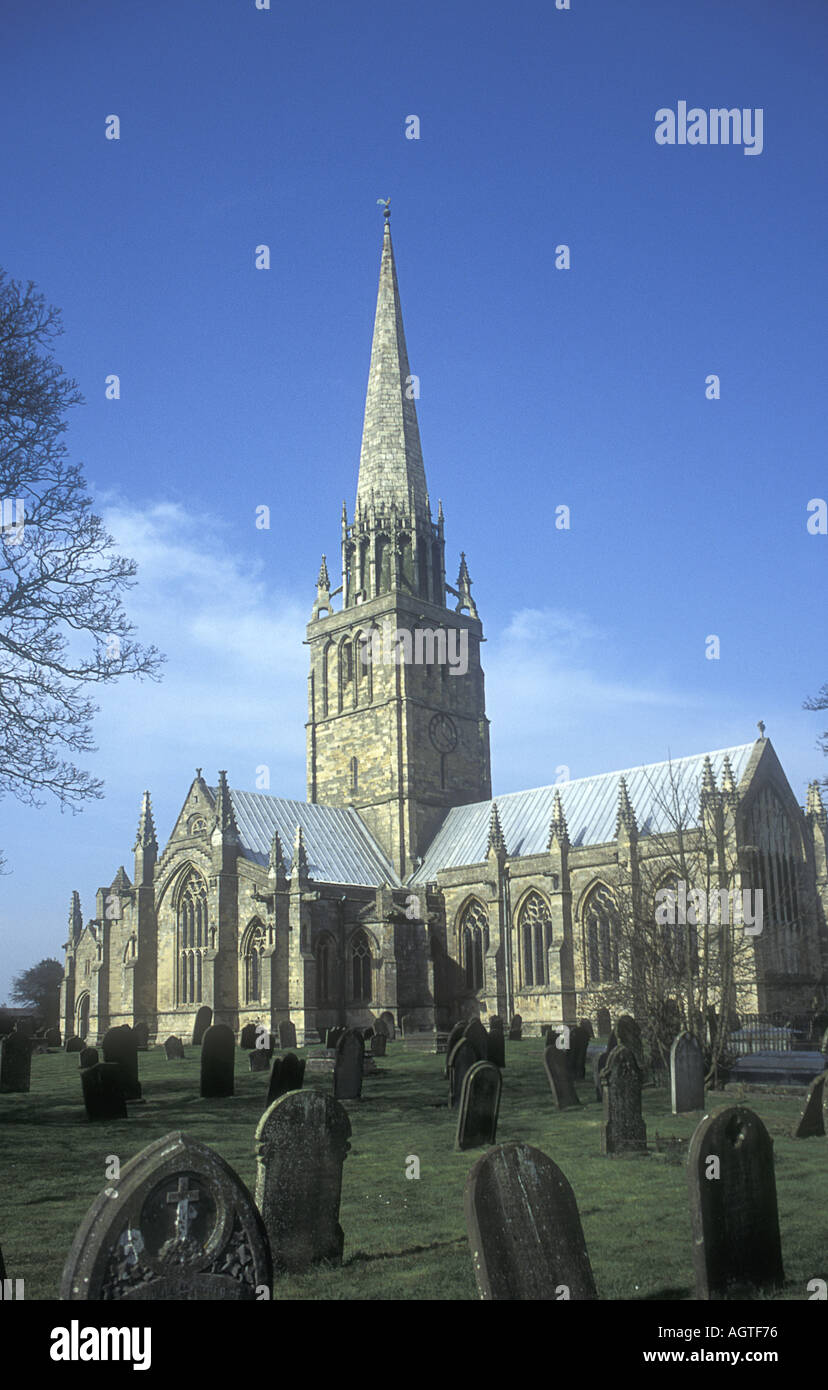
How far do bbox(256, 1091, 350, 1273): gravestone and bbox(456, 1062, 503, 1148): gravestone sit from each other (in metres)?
4.55

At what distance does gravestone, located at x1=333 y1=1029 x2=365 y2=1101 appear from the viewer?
56.6 feet

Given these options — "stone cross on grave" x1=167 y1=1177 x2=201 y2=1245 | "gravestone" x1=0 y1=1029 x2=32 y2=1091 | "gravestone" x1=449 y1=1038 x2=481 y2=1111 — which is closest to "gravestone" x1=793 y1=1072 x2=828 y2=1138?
"gravestone" x1=449 y1=1038 x2=481 y2=1111

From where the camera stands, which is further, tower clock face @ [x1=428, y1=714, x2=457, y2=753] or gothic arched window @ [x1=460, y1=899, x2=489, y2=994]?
tower clock face @ [x1=428, y1=714, x2=457, y2=753]

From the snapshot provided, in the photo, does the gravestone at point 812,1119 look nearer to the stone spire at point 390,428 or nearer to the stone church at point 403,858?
the stone church at point 403,858

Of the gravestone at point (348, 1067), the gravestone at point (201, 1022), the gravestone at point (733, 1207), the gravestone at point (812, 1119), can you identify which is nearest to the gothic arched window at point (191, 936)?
the gravestone at point (201, 1022)

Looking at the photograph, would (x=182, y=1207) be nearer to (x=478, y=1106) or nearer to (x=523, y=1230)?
(x=523, y=1230)

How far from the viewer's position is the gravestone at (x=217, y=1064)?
17.8 meters

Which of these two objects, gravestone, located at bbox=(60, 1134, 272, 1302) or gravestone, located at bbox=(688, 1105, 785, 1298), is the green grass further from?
gravestone, located at bbox=(60, 1134, 272, 1302)

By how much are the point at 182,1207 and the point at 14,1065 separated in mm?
16115

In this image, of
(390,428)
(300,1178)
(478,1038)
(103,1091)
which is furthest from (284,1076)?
(390,428)

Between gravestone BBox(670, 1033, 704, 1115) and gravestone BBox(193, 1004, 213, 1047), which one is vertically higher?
gravestone BBox(670, 1033, 704, 1115)

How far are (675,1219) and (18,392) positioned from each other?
44.0 feet

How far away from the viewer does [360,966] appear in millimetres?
39625

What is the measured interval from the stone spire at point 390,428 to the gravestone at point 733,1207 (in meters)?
44.1
